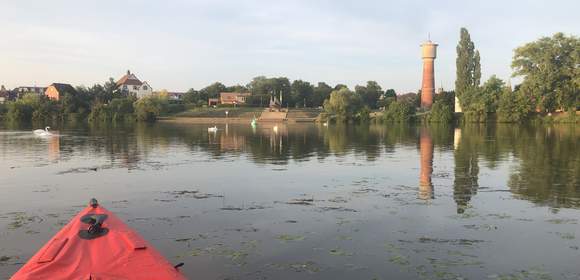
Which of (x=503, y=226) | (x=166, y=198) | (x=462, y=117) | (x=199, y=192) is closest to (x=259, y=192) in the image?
(x=199, y=192)

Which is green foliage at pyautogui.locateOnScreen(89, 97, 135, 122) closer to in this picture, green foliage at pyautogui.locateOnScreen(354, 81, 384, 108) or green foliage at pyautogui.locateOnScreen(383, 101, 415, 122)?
green foliage at pyautogui.locateOnScreen(383, 101, 415, 122)

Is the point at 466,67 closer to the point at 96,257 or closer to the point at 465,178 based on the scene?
the point at 465,178

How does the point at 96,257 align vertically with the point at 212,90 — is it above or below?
below

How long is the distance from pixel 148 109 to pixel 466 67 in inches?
3214

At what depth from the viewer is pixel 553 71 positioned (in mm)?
92875

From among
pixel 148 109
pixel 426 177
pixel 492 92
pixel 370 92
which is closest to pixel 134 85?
pixel 148 109

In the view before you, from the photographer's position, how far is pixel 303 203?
663 inches

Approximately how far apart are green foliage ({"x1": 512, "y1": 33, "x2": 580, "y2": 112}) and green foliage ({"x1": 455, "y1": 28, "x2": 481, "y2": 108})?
42.5 ft

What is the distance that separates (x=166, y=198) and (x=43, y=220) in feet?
14.8

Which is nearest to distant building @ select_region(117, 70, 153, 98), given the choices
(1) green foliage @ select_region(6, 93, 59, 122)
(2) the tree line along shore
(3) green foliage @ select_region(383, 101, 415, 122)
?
(2) the tree line along shore

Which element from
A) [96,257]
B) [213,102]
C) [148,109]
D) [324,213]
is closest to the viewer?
[96,257]

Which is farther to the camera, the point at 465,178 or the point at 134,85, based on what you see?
the point at 134,85

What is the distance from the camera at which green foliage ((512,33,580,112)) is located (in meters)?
92.2

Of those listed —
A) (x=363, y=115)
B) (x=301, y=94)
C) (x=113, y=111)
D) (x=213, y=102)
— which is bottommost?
(x=363, y=115)
